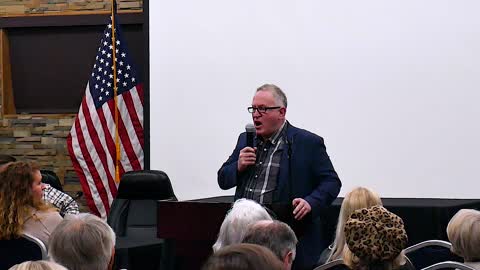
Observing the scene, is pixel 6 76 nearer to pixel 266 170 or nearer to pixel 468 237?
pixel 266 170

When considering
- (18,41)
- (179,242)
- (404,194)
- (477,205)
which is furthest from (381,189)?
(18,41)

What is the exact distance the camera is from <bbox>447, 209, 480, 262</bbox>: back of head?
3.54 meters

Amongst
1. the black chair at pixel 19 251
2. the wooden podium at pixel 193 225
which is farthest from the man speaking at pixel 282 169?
the black chair at pixel 19 251

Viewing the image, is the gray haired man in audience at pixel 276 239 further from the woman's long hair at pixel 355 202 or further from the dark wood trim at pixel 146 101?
the dark wood trim at pixel 146 101

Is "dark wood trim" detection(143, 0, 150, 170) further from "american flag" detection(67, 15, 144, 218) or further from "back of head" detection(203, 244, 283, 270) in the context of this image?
"back of head" detection(203, 244, 283, 270)

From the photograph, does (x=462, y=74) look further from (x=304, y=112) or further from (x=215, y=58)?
(x=215, y=58)

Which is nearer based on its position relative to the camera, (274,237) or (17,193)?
(274,237)

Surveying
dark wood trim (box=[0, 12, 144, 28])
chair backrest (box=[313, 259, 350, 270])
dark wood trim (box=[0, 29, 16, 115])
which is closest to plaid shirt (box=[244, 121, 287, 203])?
chair backrest (box=[313, 259, 350, 270])

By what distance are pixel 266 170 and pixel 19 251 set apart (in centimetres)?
125

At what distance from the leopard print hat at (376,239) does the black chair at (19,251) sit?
5.87 feet

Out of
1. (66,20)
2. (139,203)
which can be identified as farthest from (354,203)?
(66,20)

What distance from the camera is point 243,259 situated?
204 cm

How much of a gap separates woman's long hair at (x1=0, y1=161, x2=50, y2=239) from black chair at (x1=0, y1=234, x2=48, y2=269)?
0.08 metres

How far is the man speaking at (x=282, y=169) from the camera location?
4574mm
